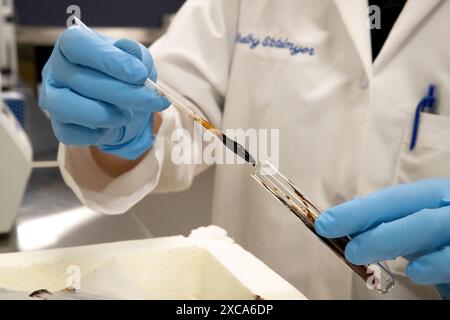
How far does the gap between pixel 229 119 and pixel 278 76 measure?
143 millimetres

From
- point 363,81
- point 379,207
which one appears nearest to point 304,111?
point 363,81

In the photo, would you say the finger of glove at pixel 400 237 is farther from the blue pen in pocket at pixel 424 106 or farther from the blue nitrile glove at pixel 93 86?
the blue nitrile glove at pixel 93 86

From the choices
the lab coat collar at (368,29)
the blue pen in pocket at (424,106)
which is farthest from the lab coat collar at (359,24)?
the blue pen in pocket at (424,106)

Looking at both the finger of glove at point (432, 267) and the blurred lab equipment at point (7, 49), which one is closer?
the finger of glove at point (432, 267)

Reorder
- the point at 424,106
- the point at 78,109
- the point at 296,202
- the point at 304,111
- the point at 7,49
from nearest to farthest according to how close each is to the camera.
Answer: the point at 296,202 < the point at 78,109 < the point at 424,106 < the point at 304,111 < the point at 7,49

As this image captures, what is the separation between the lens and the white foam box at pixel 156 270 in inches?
26.4

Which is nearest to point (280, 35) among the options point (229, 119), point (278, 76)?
point (278, 76)

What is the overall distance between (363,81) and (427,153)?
0.55 ft

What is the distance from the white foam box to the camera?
2.20 ft

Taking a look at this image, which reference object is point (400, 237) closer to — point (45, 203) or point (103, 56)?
point (103, 56)

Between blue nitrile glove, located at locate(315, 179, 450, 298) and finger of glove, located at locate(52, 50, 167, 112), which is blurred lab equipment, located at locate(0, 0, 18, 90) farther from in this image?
blue nitrile glove, located at locate(315, 179, 450, 298)

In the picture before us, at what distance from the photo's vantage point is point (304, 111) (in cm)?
103

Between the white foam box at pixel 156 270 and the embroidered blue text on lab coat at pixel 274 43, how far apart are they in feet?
1.41

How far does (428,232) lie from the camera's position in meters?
0.69
